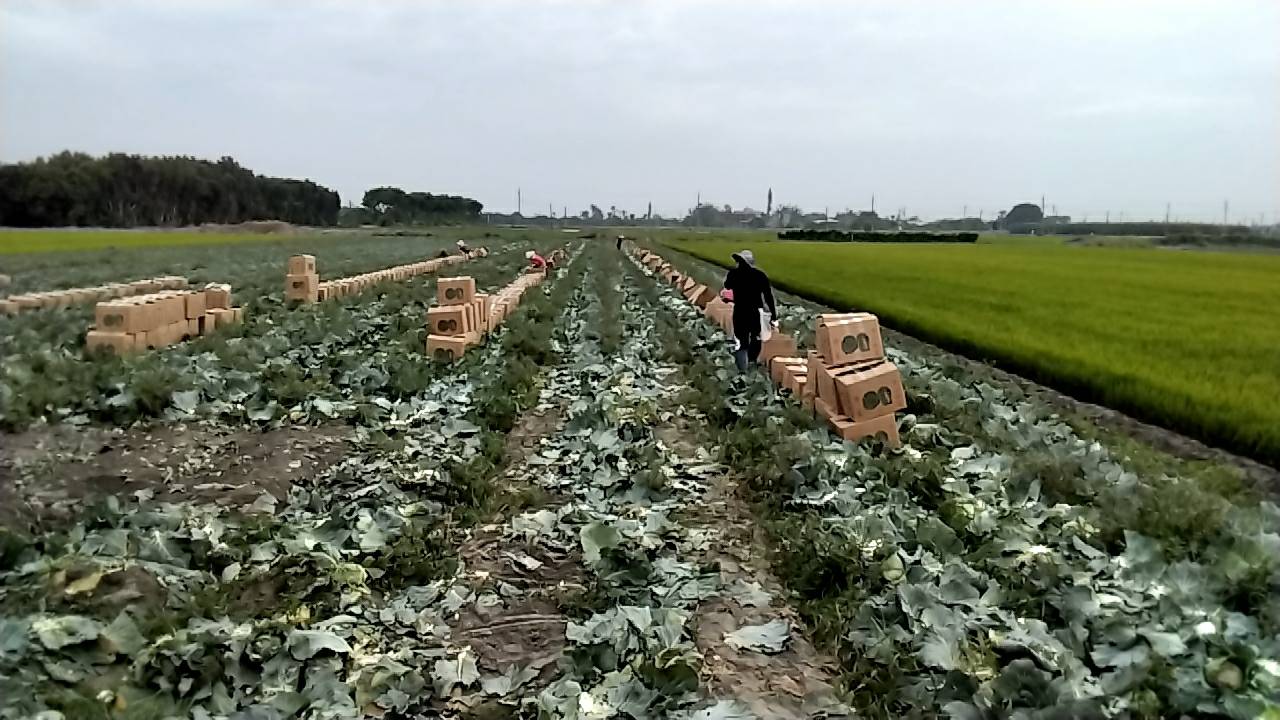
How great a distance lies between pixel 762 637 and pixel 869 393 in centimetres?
363

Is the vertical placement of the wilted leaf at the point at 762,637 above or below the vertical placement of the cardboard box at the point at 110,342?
below

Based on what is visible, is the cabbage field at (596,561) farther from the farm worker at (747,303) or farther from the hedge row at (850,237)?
the hedge row at (850,237)

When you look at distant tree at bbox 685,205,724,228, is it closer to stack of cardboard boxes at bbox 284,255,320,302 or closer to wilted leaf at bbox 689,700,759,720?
stack of cardboard boxes at bbox 284,255,320,302

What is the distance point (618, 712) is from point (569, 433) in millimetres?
4337

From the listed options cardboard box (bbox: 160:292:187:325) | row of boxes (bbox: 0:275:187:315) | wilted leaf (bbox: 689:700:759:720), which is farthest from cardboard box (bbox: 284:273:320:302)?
wilted leaf (bbox: 689:700:759:720)

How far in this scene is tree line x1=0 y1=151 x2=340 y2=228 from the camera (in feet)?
246

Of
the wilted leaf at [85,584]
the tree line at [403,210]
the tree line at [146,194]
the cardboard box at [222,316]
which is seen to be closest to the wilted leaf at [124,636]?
the wilted leaf at [85,584]

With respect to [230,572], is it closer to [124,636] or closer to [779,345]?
[124,636]

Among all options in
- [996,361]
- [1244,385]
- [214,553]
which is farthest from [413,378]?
[1244,385]

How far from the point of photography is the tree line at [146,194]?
7494 cm

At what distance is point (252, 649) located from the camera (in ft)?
11.5

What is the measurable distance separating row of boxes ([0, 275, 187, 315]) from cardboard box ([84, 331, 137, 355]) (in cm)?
386

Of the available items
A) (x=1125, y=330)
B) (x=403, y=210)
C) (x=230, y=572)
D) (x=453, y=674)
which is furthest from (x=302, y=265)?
(x=403, y=210)

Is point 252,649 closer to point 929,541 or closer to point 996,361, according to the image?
point 929,541
